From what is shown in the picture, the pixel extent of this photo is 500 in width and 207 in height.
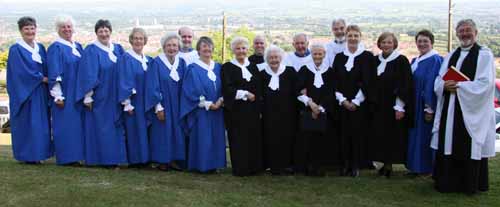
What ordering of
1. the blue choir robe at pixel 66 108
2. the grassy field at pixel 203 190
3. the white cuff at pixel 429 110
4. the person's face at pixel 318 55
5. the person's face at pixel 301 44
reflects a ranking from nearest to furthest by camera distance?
1. the grassy field at pixel 203 190
2. the white cuff at pixel 429 110
3. the person's face at pixel 318 55
4. the blue choir robe at pixel 66 108
5. the person's face at pixel 301 44

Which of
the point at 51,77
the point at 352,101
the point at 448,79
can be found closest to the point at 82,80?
the point at 51,77

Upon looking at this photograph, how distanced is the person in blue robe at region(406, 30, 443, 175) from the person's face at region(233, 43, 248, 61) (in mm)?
2053

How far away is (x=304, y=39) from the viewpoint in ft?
26.6

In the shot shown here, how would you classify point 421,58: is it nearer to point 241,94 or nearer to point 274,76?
point 274,76

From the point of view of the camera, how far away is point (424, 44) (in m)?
7.68

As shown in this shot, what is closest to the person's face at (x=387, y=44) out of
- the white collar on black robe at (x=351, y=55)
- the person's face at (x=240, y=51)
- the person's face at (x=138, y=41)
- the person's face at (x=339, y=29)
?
the white collar on black robe at (x=351, y=55)

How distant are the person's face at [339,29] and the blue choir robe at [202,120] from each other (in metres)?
1.63

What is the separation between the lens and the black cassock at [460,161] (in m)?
6.80

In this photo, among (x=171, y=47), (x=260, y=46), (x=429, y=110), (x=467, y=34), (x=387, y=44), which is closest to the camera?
(x=467, y=34)

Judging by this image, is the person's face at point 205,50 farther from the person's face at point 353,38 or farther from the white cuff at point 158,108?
the person's face at point 353,38

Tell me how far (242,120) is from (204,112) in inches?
19.0

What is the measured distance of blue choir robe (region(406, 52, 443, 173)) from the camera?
758cm

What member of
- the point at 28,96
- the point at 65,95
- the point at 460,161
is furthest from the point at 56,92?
the point at 460,161

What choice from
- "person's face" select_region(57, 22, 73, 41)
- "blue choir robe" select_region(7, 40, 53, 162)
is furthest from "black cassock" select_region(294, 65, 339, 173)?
"blue choir robe" select_region(7, 40, 53, 162)
